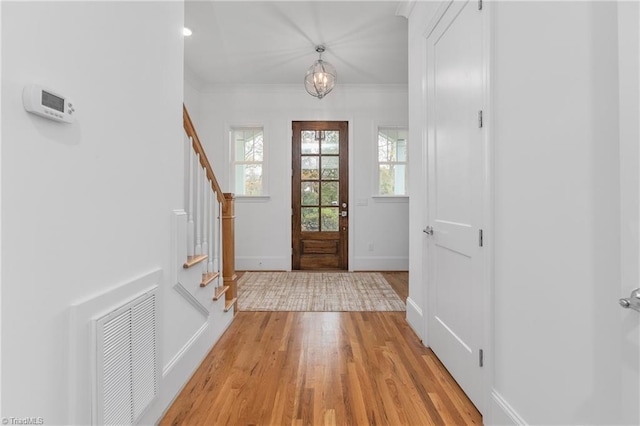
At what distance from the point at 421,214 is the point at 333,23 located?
2101 millimetres

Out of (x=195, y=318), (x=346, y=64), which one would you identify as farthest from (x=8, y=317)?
(x=346, y=64)

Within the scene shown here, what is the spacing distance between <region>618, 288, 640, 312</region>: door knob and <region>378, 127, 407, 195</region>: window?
13.6 feet

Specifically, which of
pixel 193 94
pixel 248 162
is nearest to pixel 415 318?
pixel 248 162

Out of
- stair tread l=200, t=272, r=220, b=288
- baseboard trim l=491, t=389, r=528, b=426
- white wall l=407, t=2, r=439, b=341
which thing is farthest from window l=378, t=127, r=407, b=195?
baseboard trim l=491, t=389, r=528, b=426

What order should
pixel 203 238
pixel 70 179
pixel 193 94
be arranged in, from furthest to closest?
pixel 193 94, pixel 203 238, pixel 70 179

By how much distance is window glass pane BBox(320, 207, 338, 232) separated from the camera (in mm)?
4844

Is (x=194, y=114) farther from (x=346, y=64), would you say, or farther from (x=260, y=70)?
(x=346, y=64)

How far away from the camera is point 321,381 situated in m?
1.81

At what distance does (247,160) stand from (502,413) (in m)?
4.37

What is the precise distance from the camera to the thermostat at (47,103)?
2.62ft

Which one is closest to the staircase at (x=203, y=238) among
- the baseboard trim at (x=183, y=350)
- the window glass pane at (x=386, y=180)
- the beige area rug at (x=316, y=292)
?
the baseboard trim at (x=183, y=350)

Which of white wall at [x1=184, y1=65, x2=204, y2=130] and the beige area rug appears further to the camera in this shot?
white wall at [x1=184, y1=65, x2=204, y2=130]

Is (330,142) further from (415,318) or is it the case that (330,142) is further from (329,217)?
(415,318)

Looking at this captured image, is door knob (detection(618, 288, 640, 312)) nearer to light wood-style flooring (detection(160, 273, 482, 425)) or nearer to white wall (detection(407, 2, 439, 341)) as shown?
light wood-style flooring (detection(160, 273, 482, 425))
